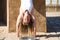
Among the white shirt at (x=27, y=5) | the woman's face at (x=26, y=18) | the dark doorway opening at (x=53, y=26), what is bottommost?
the dark doorway opening at (x=53, y=26)

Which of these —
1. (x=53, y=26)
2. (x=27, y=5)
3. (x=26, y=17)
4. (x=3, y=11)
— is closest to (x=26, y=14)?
(x=26, y=17)

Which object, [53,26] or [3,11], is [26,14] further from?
[3,11]

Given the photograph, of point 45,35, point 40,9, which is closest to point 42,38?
point 45,35

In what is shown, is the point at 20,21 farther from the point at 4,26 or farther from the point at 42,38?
the point at 4,26

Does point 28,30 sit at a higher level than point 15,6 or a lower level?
lower

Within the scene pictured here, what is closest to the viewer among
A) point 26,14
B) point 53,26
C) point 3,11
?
point 26,14

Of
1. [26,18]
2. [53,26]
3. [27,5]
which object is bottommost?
[53,26]

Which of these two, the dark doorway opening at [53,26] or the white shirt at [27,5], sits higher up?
the white shirt at [27,5]

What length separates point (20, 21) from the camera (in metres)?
4.31

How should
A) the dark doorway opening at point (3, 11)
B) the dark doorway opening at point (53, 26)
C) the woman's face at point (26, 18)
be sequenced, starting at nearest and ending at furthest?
the woman's face at point (26, 18) → the dark doorway opening at point (53, 26) → the dark doorway opening at point (3, 11)

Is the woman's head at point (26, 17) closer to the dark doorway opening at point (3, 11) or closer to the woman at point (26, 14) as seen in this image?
the woman at point (26, 14)

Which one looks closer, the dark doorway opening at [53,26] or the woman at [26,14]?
the woman at [26,14]

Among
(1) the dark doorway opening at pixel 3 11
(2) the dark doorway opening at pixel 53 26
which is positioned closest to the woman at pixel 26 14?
(2) the dark doorway opening at pixel 53 26

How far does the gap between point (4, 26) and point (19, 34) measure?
0.97m
